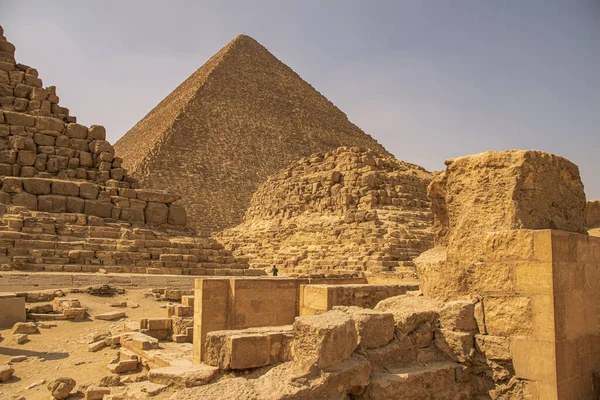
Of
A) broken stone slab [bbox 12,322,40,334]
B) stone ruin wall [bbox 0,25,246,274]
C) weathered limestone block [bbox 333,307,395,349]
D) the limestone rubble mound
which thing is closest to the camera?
weathered limestone block [bbox 333,307,395,349]

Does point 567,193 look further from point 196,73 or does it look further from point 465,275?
point 196,73

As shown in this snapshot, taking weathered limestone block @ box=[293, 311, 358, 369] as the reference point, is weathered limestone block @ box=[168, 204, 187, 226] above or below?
above

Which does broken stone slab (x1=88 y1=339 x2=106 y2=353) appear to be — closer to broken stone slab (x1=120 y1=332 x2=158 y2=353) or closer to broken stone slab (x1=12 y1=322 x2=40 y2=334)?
broken stone slab (x1=120 y1=332 x2=158 y2=353)

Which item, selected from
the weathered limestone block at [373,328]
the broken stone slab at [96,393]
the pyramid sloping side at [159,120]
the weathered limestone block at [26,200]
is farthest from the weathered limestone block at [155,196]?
the pyramid sloping side at [159,120]

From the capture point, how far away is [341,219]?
19000 mm

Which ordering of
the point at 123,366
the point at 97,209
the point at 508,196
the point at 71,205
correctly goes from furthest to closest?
the point at 97,209
the point at 71,205
the point at 123,366
the point at 508,196

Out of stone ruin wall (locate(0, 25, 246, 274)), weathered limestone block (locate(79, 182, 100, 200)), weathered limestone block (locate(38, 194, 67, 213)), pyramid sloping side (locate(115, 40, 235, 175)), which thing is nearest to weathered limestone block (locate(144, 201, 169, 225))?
stone ruin wall (locate(0, 25, 246, 274))

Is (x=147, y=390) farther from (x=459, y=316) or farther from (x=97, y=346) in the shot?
(x=97, y=346)

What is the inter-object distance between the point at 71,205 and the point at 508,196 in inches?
470

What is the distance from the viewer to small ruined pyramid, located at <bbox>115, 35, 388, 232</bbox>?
168 feet

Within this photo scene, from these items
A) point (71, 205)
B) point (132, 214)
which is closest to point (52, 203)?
point (71, 205)

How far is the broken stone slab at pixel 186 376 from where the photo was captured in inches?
116

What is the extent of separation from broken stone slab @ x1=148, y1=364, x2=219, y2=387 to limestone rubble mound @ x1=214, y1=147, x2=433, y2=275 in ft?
39.6

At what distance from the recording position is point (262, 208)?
25359 mm
